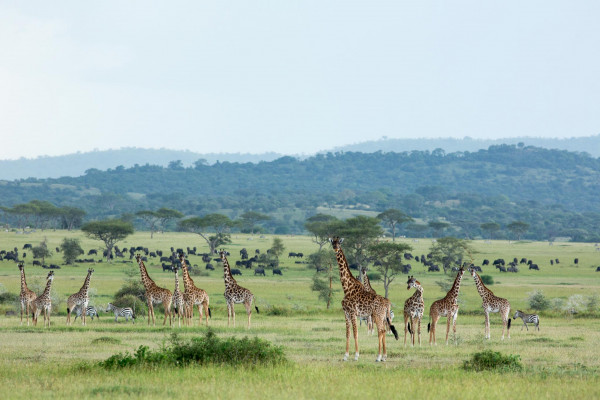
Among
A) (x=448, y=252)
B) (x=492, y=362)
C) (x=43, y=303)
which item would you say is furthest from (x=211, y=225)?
(x=492, y=362)

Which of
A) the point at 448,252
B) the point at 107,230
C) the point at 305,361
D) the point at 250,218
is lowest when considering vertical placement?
the point at 448,252

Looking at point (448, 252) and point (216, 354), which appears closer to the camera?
point (216, 354)

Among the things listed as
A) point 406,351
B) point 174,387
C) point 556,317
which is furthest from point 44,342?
point 556,317

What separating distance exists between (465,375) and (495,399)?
8.22ft

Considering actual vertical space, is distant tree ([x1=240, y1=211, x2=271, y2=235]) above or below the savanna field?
above

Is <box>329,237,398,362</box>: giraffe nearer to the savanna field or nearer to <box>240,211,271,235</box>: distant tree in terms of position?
the savanna field

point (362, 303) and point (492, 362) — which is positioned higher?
point (362, 303)

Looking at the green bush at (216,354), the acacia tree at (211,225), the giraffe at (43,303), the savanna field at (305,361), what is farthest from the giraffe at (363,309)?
the acacia tree at (211,225)

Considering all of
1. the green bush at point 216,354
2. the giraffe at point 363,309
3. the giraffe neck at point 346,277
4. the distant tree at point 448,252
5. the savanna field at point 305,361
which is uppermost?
the giraffe neck at point 346,277

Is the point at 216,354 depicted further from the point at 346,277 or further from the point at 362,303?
the point at 346,277

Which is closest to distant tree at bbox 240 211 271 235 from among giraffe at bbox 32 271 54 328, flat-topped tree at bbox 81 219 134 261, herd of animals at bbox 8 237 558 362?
flat-topped tree at bbox 81 219 134 261

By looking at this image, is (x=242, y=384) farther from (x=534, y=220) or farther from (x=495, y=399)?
(x=534, y=220)

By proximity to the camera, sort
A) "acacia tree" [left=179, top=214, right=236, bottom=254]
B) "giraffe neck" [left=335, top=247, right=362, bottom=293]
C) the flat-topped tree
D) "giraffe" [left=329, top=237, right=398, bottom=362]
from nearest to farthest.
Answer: "giraffe" [left=329, top=237, right=398, bottom=362], "giraffe neck" [left=335, top=247, right=362, bottom=293], the flat-topped tree, "acacia tree" [left=179, top=214, right=236, bottom=254]

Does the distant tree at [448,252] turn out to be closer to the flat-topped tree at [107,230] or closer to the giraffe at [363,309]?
the flat-topped tree at [107,230]
